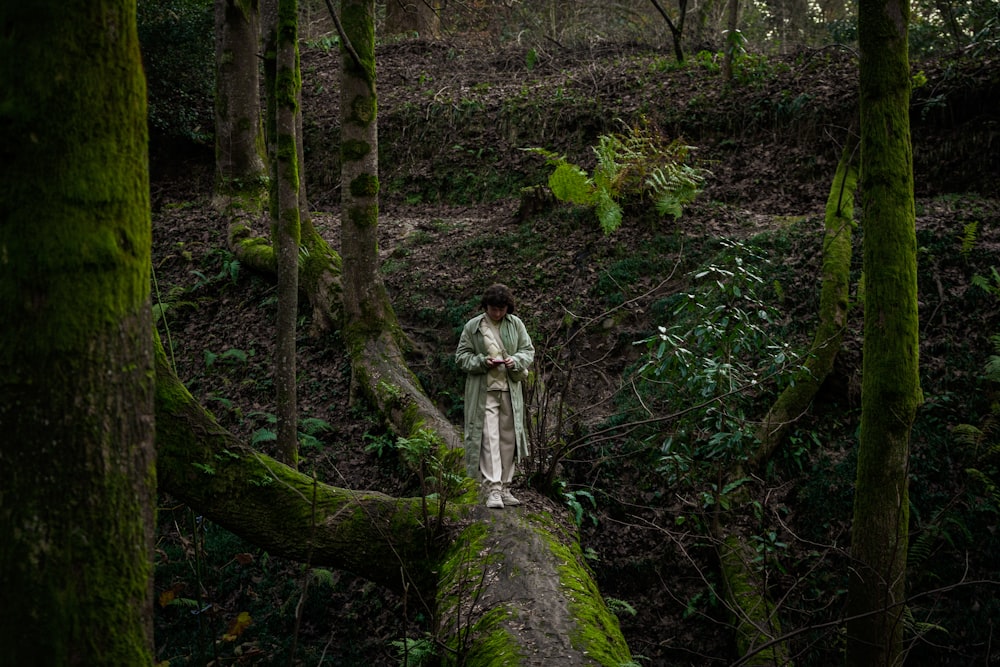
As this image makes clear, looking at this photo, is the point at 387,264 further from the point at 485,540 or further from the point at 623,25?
the point at 623,25

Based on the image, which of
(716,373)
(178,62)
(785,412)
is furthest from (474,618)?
(178,62)

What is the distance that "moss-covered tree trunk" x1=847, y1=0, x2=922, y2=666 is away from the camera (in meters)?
4.79

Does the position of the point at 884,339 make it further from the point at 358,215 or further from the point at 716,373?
the point at 358,215

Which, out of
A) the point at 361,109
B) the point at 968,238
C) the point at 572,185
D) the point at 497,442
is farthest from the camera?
the point at 572,185

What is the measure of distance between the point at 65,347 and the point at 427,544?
3.88 metres

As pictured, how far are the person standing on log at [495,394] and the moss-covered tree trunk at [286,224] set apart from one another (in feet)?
6.57

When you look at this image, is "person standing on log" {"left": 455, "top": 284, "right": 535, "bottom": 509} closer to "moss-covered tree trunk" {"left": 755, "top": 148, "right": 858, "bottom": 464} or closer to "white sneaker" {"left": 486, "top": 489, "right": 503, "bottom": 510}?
"white sneaker" {"left": 486, "top": 489, "right": 503, "bottom": 510}

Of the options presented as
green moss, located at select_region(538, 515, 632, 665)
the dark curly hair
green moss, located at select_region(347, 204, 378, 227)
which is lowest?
green moss, located at select_region(538, 515, 632, 665)

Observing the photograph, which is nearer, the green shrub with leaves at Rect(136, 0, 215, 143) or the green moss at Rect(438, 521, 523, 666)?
the green moss at Rect(438, 521, 523, 666)

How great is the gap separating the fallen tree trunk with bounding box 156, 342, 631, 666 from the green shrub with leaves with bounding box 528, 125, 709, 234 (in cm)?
587

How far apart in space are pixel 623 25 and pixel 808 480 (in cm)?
1730

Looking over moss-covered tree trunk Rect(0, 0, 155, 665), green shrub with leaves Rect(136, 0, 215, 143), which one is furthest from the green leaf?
moss-covered tree trunk Rect(0, 0, 155, 665)

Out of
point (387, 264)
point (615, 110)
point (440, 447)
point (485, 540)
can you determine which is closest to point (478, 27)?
point (615, 110)

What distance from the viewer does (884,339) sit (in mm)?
4934
